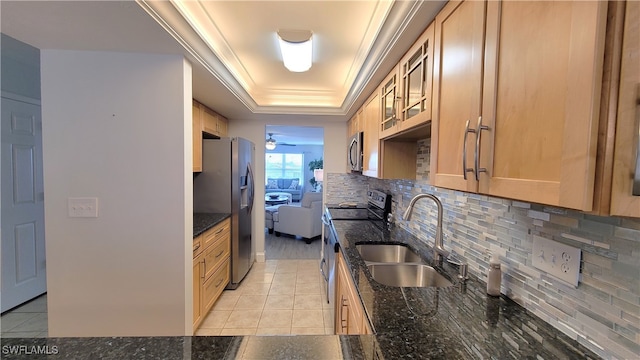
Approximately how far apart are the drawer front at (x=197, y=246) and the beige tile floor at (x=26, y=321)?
53.6 inches

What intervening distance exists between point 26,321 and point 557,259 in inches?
154

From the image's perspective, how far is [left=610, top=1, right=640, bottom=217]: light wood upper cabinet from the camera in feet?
1.44

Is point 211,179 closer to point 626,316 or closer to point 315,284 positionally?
point 315,284

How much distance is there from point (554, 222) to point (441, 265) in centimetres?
69

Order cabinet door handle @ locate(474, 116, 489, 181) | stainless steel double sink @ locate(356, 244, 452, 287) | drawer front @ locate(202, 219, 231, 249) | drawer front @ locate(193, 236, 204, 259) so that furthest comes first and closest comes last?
drawer front @ locate(202, 219, 231, 249)
drawer front @ locate(193, 236, 204, 259)
stainless steel double sink @ locate(356, 244, 452, 287)
cabinet door handle @ locate(474, 116, 489, 181)

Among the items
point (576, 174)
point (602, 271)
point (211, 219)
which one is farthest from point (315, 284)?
point (576, 174)

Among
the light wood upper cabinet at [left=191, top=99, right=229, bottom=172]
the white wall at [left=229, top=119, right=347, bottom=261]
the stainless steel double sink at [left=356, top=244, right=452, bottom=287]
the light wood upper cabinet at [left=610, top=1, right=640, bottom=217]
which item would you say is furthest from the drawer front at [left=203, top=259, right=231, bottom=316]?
the light wood upper cabinet at [left=610, top=1, right=640, bottom=217]

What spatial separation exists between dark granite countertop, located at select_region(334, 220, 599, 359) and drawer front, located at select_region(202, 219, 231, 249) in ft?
5.34

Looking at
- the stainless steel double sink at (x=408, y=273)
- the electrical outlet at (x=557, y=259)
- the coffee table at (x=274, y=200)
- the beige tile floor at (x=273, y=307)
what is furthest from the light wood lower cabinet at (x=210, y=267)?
the coffee table at (x=274, y=200)

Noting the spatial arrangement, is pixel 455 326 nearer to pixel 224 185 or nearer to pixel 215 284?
pixel 215 284

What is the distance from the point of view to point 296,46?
76.2 inches

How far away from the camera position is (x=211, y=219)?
106 inches

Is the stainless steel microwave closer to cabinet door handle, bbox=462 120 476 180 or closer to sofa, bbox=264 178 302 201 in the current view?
cabinet door handle, bbox=462 120 476 180

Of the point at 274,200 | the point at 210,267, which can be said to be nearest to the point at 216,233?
the point at 210,267
